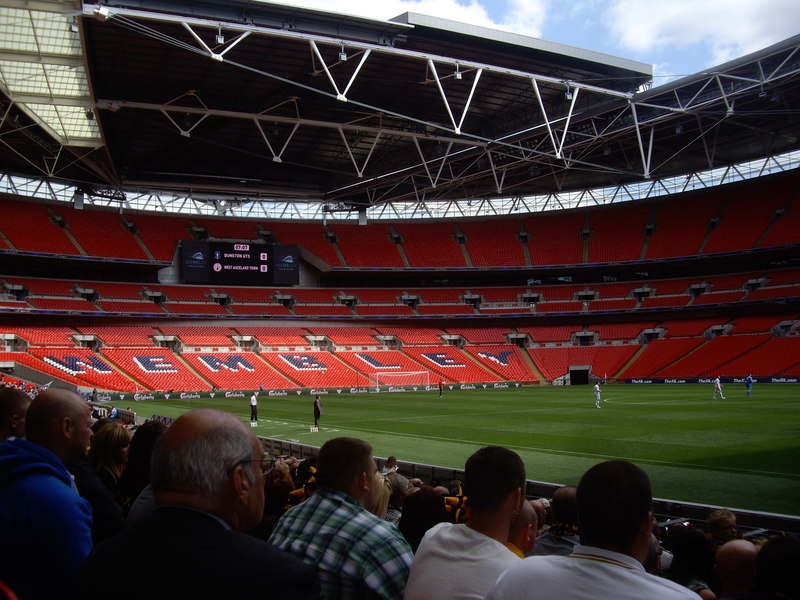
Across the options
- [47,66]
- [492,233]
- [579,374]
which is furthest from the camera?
[492,233]

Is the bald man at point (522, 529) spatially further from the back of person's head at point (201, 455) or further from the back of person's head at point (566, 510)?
the back of person's head at point (201, 455)

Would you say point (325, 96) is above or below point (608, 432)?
above

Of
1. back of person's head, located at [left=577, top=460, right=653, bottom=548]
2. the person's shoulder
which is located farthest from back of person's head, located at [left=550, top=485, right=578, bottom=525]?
the person's shoulder

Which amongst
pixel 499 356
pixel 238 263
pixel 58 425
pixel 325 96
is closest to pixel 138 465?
pixel 58 425

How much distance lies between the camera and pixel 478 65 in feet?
102

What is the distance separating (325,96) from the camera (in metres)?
35.6

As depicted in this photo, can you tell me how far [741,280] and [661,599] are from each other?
61793 millimetres

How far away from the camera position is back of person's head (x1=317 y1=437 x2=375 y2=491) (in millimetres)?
3754

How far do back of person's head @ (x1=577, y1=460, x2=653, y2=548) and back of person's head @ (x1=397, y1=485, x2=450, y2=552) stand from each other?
7.10 feet

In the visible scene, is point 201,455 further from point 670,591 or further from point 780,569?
point 780,569

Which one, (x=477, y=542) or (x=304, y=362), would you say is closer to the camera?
(x=477, y=542)

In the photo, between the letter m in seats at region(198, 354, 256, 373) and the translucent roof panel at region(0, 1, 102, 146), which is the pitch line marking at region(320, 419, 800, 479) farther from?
the letter m in seats at region(198, 354, 256, 373)

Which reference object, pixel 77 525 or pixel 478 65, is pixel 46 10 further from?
pixel 77 525

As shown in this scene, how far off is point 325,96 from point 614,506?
115ft
